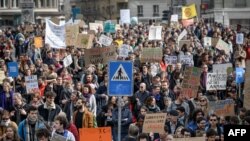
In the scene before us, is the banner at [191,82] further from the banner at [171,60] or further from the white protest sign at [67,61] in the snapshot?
the white protest sign at [67,61]

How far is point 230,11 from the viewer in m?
76.2

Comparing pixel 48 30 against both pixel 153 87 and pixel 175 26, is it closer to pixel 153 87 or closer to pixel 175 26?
pixel 153 87

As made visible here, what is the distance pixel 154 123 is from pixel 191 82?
4.03m

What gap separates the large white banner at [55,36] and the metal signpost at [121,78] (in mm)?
11882

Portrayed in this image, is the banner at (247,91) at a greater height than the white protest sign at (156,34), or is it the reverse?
the white protest sign at (156,34)

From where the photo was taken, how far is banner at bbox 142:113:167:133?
1415 centimetres

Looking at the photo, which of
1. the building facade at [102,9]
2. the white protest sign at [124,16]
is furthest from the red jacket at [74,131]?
the building facade at [102,9]

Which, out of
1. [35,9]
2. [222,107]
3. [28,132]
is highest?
[35,9]

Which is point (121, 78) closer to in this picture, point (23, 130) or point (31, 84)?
point (23, 130)

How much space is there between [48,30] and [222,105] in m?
12.3

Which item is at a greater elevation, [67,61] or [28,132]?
[67,61]

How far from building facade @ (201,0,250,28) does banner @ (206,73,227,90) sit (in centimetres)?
5545

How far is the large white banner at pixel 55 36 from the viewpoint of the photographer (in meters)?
26.5

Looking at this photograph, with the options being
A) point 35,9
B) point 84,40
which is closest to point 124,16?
point 84,40
